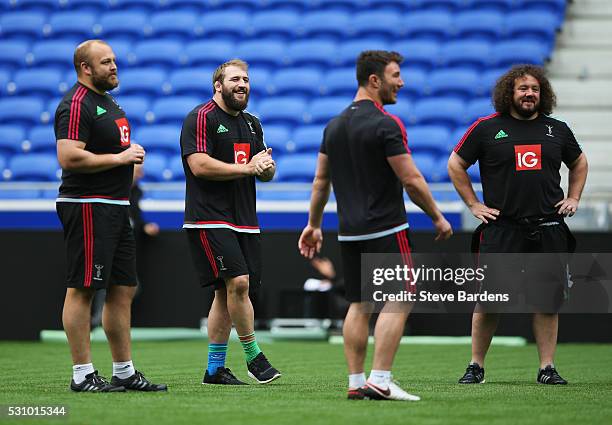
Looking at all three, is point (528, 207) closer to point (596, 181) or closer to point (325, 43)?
point (596, 181)

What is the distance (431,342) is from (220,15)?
8.67 m

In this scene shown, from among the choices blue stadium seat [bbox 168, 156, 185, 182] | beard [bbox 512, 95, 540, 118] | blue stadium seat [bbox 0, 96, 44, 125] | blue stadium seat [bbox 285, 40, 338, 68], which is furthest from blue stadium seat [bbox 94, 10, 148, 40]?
beard [bbox 512, 95, 540, 118]

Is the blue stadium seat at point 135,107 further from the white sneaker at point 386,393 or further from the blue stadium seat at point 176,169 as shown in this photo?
the white sneaker at point 386,393

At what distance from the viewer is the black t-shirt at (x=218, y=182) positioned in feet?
21.7

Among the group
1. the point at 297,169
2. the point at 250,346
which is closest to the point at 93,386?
the point at 250,346

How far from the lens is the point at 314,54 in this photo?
16984mm

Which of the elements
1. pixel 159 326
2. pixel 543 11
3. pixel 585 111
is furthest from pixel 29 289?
pixel 543 11

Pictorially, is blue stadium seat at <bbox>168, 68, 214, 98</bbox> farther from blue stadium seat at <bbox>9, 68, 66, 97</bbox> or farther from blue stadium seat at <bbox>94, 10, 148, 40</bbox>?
blue stadium seat at <bbox>94, 10, 148, 40</bbox>

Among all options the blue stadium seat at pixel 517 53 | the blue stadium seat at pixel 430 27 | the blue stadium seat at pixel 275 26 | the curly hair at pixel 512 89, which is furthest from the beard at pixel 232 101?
the blue stadium seat at pixel 275 26

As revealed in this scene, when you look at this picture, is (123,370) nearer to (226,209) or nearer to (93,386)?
(93,386)

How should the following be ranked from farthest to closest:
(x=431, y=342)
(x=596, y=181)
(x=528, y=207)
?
(x=596, y=181) < (x=431, y=342) < (x=528, y=207)

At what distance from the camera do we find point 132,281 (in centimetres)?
625

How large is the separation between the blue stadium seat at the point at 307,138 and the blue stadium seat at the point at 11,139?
158 inches

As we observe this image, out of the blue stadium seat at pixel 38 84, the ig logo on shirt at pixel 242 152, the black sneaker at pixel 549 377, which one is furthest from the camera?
the blue stadium seat at pixel 38 84
